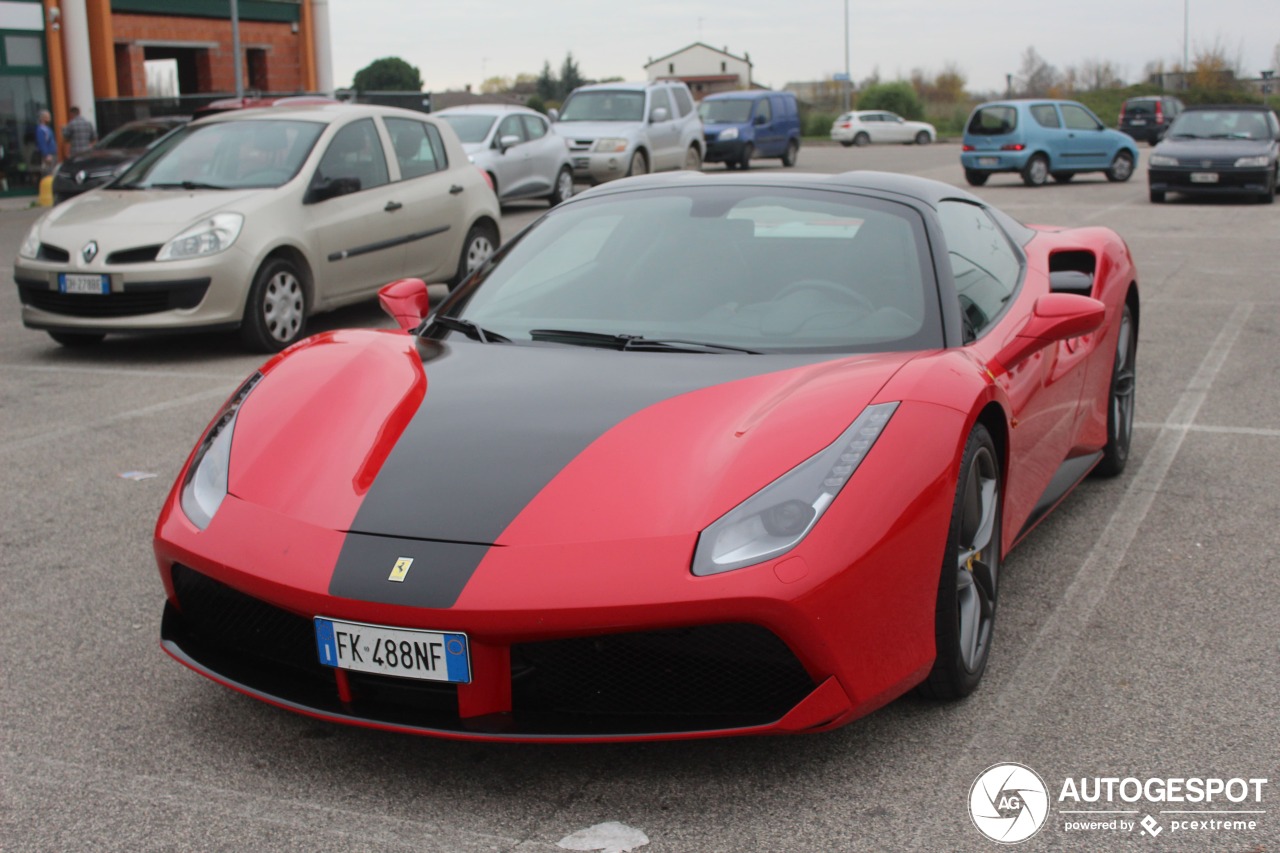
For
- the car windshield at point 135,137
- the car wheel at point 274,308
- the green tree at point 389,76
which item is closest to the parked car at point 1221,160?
the car windshield at point 135,137

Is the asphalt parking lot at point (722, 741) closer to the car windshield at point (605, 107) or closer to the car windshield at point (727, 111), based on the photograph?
the car windshield at point (605, 107)

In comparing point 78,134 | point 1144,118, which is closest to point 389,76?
point 1144,118

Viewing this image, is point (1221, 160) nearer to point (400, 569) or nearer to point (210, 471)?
point (210, 471)

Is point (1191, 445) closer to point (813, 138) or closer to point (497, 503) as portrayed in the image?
point (497, 503)

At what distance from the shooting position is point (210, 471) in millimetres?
3236

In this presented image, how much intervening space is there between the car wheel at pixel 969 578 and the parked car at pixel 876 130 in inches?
1955

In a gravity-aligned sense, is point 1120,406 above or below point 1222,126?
below

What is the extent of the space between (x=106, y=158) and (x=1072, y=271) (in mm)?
16939

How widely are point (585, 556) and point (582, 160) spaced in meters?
18.6

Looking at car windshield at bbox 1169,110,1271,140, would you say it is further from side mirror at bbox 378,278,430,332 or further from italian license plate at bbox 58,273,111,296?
side mirror at bbox 378,278,430,332

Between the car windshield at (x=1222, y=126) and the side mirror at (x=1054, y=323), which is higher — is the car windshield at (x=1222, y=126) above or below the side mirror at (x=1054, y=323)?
above

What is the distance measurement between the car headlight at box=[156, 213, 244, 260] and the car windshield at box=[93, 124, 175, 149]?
1218 cm

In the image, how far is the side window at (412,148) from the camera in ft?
32.1

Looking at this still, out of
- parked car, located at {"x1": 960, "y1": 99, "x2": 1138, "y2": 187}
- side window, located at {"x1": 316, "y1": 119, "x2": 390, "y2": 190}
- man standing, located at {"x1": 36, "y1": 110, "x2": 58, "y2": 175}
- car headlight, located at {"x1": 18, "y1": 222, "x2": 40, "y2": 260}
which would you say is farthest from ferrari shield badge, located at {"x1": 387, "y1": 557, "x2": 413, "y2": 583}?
man standing, located at {"x1": 36, "y1": 110, "x2": 58, "y2": 175}
